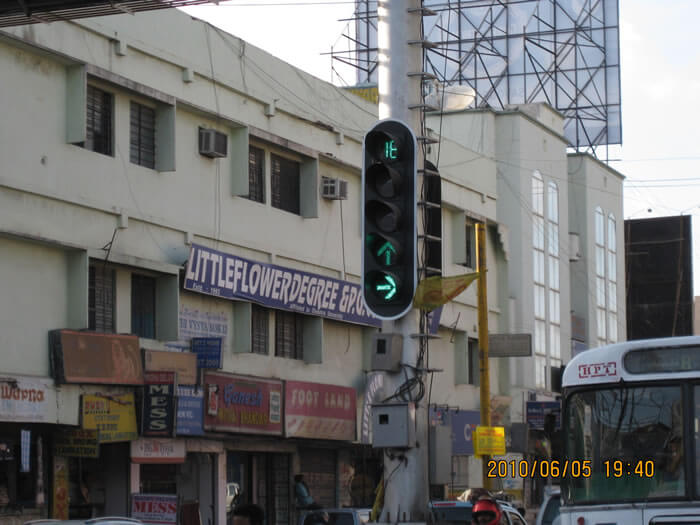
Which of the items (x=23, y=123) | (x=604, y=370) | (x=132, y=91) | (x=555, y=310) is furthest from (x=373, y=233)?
(x=555, y=310)

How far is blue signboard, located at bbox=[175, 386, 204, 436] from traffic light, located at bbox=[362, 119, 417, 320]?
13.7 metres

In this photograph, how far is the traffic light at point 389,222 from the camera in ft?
31.8

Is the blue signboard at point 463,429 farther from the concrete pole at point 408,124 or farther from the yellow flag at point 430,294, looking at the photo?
the yellow flag at point 430,294

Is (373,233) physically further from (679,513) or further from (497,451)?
(497,451)

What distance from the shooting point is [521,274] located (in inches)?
1566

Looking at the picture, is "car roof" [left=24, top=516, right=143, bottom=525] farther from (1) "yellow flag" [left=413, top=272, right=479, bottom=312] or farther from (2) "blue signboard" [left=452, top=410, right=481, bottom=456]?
(2) "blue signboard" [left=452, top=410, right=481, bottom=456]

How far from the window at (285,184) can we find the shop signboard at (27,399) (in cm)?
855

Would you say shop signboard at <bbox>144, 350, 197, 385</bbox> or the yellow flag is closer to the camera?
the yellow flag

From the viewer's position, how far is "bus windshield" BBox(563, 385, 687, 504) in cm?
1160

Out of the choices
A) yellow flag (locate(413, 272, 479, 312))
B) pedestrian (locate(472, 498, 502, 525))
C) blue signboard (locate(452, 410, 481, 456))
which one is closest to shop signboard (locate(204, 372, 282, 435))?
blue signboard (locate(452, 410, 481, 456))
